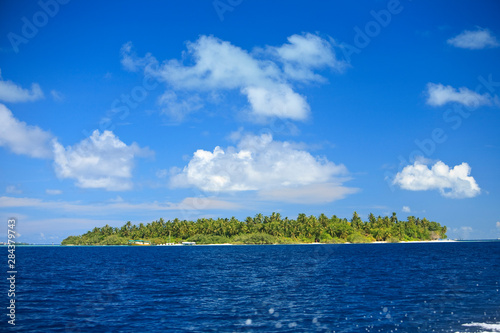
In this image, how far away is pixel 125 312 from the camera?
38.1m

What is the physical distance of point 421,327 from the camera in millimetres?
31109

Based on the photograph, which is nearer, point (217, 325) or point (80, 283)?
point (217, 325)

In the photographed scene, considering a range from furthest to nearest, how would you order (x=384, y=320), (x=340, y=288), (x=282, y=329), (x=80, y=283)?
(x=80, y=283), (x=340, y=288), (x=384, y=320), (x=282, y=329)

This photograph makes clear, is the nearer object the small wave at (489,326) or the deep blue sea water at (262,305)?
the small wave at (489,326)

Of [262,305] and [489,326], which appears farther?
[262,305]

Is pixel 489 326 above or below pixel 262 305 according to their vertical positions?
Result: above

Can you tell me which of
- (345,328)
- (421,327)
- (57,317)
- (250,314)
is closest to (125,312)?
(57,317)

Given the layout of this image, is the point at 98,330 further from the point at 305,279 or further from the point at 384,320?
the point at 305,279

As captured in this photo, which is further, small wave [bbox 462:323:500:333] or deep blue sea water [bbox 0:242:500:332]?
deep blue sea water [bbox 0:242:500:332]

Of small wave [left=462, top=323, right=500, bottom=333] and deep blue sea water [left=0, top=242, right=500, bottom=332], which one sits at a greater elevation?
small wave [left=462, top=323, right=500, bottom=333]

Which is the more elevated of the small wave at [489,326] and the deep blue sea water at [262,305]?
the small wave at [489,326]

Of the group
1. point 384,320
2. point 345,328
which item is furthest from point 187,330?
point 384,320

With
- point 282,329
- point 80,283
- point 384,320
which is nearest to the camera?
point 282,329

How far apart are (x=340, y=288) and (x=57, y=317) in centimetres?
3627
